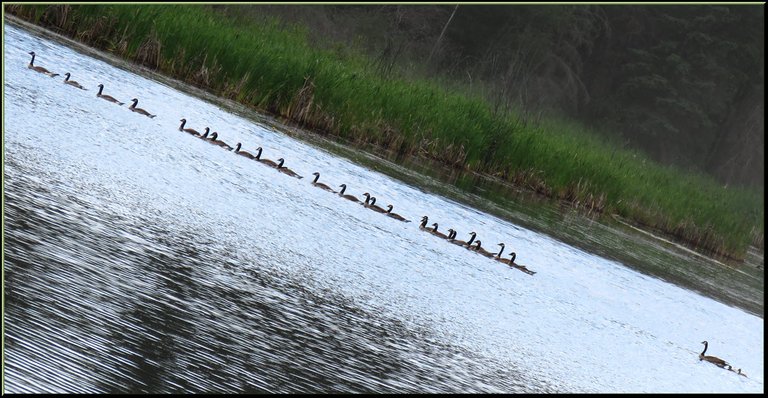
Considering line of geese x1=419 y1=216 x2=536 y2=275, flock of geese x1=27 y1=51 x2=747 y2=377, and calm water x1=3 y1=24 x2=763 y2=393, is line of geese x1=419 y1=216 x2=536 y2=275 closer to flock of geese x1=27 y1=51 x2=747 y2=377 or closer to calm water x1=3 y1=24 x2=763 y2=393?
flock of geese x1=27 y1=51 x2=747 y2=377

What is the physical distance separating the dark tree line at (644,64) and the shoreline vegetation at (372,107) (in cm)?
1472

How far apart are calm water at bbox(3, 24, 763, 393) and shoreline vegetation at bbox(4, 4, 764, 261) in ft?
6.52

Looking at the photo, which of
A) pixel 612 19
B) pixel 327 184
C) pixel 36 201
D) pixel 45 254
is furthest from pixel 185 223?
pixel 612 19

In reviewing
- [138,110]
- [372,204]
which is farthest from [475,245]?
[138,110]

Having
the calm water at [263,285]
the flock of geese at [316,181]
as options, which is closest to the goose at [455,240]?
the flock of geese at [316,181]

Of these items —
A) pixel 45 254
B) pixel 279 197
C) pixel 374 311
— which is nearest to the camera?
pixel 45 254

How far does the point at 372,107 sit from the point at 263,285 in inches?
452

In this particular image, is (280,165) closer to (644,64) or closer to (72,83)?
(72,83)

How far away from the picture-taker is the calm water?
18.0 feet

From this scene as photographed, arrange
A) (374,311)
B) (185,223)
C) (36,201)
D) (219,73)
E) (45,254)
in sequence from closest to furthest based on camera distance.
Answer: (45,254)
(36,201)
(374,311)
(185,223)
(219,73)

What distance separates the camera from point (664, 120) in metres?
45.1

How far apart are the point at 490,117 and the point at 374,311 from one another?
12.6m

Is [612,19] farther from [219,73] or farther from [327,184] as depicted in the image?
[327,184]

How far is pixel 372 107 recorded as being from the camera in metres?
18.8
